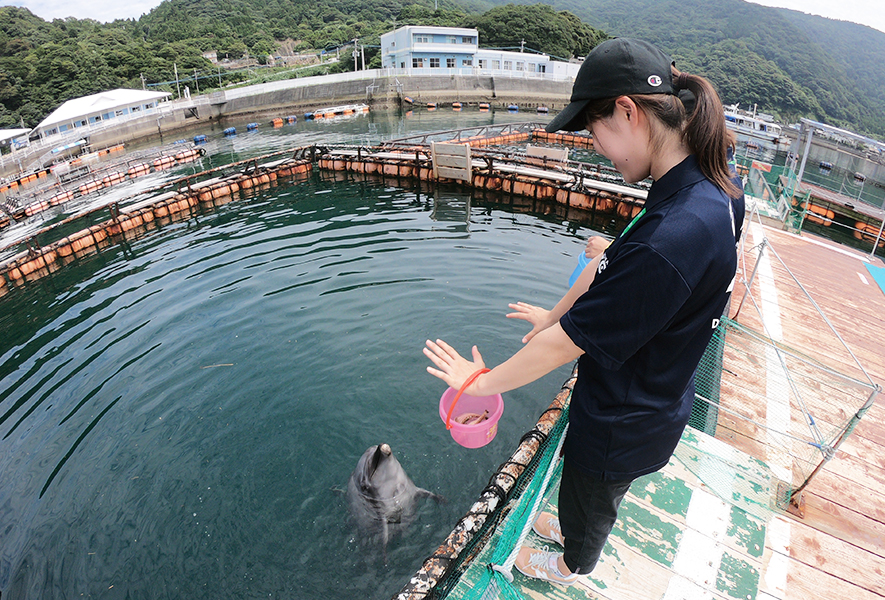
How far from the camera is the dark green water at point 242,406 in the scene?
4.57 m

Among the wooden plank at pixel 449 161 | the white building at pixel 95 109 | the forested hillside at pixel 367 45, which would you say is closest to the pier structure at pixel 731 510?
the wooden plank at pixel 449 161

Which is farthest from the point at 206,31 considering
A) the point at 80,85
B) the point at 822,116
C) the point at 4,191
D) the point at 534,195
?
the point at 822,116

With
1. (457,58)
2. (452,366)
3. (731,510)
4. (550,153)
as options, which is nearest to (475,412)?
(452,366)

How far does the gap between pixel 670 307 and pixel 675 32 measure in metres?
163

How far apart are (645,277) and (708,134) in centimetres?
60

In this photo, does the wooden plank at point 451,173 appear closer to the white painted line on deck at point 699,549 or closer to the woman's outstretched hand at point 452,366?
the white painted line on deck at point 699,549

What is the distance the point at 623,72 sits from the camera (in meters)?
1.45

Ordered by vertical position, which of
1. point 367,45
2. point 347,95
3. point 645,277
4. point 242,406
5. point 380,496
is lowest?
point 242,406

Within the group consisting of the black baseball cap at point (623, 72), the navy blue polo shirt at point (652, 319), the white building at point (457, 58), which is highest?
the white building at point (457, 58)

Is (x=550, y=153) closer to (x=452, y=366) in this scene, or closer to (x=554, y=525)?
(x=554, y=525)

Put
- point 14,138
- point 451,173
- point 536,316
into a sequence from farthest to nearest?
point 14,138 → point 451,173 → point 536,316

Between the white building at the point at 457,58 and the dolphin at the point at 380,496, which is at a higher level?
the white building at the point at 457,58

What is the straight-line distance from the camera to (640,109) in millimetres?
1521

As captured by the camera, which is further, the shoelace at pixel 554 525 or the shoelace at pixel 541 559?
the shoelace at pixel 554 525
